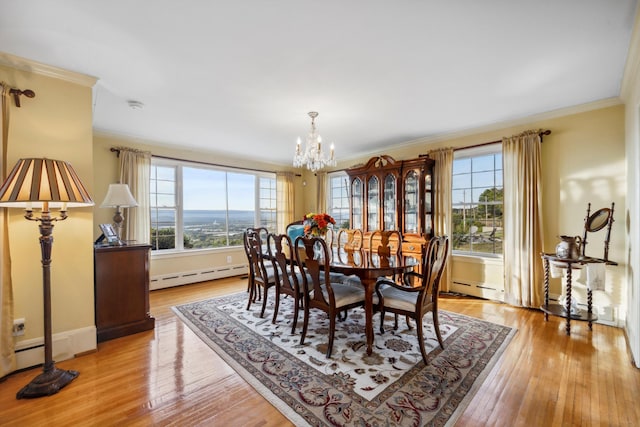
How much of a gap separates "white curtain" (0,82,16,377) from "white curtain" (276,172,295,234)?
4.36m

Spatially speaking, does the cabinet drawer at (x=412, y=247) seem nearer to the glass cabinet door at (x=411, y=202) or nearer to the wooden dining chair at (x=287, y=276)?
the glass cabinet door at (x=411, y=202)

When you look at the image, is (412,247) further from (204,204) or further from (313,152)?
(204,204)

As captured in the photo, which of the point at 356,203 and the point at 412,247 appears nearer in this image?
the point at 412,247

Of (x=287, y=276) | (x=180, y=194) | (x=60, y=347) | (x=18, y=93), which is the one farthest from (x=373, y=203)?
(x=18, y=93)

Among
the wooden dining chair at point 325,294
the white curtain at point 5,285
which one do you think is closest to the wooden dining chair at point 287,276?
the wooden dining chair at point 325,294

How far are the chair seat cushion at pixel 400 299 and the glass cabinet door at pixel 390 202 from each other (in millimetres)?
2262

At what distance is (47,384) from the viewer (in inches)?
76.3

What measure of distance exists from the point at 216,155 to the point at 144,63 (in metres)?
3.14

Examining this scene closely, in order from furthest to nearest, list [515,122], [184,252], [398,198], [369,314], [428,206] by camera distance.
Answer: [184,252]
[398,198]
[428,206]
[515,122]
[369,314]

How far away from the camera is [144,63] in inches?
91.1

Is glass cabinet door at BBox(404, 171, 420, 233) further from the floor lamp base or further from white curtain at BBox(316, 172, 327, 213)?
the floor lamp base

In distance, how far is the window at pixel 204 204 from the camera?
15.8 feet

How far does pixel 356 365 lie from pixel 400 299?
2.18ft

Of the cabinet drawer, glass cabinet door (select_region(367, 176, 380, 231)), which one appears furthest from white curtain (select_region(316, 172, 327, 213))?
the cabinet drawer
